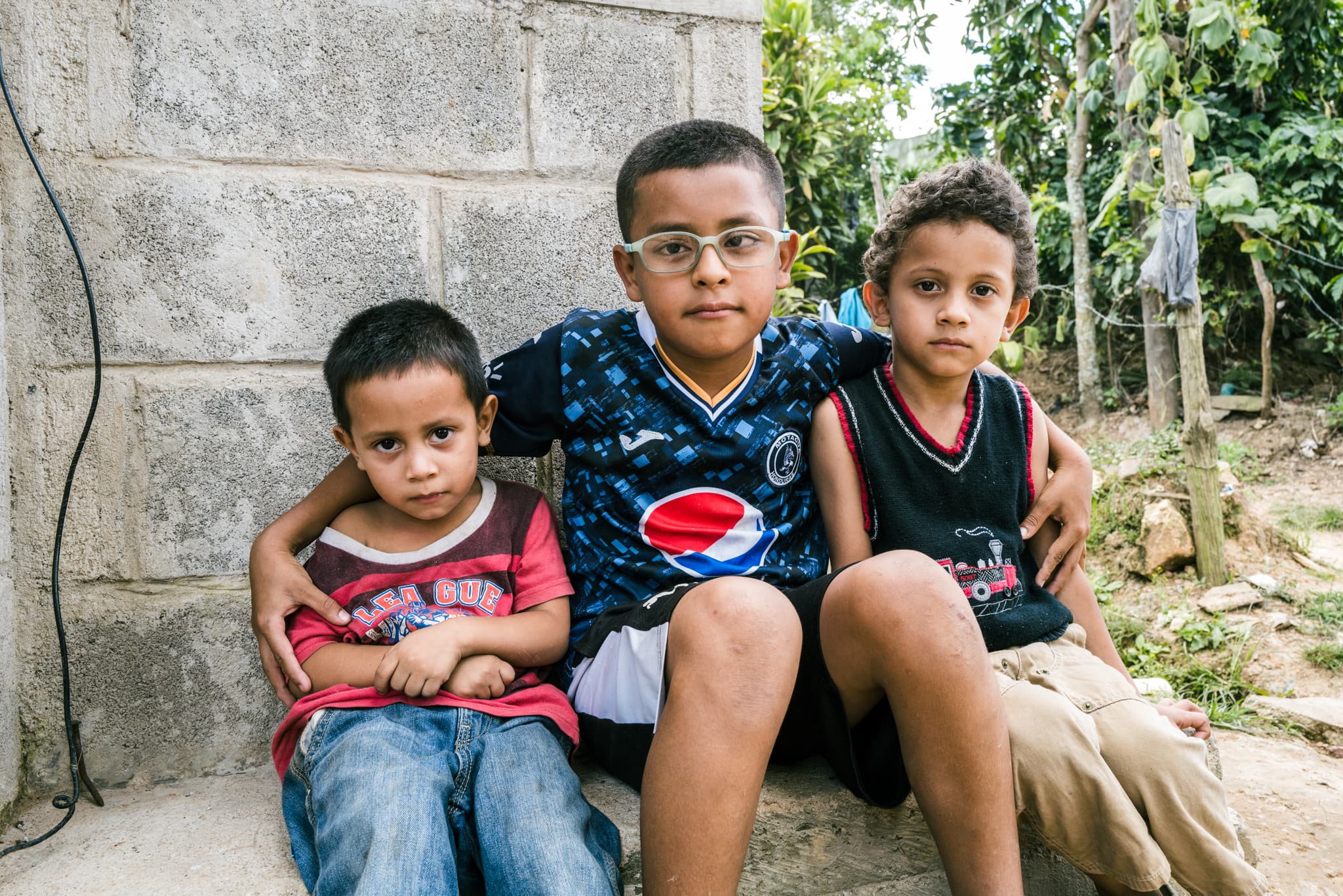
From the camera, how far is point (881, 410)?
1867mm

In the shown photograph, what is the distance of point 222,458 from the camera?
187 cm

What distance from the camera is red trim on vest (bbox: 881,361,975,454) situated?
1.84 metres

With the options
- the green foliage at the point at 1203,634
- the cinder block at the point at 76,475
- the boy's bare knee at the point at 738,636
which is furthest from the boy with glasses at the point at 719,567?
the green foliage at the point at 1203,634

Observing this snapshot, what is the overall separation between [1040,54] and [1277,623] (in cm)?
678

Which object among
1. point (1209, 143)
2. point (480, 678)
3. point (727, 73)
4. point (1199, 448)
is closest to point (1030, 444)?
point (727, 73)

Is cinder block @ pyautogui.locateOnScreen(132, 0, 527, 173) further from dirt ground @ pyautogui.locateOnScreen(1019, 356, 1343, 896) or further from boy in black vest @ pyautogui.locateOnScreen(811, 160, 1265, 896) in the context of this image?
dirt ground @ pyautogui.locateOnScreen(1019, 356, 1343, 896)

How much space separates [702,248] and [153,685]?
1.43 m

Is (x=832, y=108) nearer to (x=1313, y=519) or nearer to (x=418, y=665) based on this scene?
(x=1313, y=519)

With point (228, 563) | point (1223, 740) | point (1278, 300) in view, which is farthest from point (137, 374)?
point (1278, 300)

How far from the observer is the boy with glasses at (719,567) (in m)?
1.33

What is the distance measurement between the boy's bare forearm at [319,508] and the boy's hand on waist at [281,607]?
0.03 m

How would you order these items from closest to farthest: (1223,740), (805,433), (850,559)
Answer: (850,559) → (805,433) → (1223,740)

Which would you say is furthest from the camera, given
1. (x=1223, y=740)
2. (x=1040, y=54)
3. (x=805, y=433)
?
(x=1040, y=54)

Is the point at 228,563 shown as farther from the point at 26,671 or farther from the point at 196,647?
the point at 26,671
